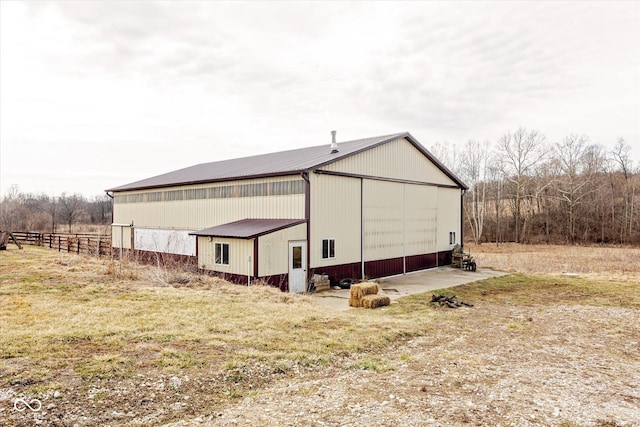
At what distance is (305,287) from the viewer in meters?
17.1

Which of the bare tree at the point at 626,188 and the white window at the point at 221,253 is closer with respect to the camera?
the white window at the point at 221,253

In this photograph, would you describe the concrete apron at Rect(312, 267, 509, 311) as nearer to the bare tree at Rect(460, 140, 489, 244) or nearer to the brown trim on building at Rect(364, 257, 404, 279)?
the brown trim on building at Rect(364, 257, 404, 279)

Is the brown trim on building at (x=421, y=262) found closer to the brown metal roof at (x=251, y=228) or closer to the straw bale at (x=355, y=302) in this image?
the brown metal roof at (x=251, y=228)

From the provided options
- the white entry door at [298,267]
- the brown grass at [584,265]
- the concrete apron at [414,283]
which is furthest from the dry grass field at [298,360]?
the brown grass at [584,265]

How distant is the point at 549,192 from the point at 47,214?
235 feet

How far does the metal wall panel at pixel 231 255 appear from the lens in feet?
53.0

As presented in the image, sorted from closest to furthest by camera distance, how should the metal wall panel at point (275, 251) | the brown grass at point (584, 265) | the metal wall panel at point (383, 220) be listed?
the metal wall panel at point (275, 251) → the metal wall panel at point (383, 220) → the brown grass at point (584, 265)

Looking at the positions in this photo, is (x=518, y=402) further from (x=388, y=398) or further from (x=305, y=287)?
(x=305, y=287)

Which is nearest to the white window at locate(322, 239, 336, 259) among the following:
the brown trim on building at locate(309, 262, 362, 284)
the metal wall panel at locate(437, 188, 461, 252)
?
the brown trim on building at locate(309, 262, 362, 284)

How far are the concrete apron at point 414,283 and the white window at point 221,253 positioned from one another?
3.85 metres

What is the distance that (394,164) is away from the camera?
72.4ft

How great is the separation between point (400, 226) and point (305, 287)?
7.43 metres

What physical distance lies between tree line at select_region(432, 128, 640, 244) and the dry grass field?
35482mm

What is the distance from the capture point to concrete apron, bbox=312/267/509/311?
15649 mm
